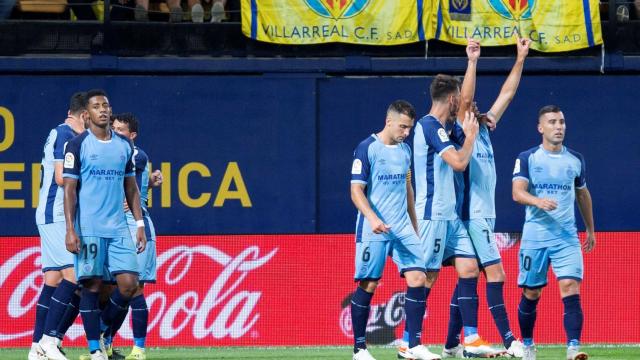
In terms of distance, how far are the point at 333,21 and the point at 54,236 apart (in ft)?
20.4

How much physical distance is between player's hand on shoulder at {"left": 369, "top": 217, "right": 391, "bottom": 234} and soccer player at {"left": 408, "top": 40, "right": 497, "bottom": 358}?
3.26 feet

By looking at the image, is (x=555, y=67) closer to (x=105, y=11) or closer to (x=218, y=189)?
(x=218, y=189)

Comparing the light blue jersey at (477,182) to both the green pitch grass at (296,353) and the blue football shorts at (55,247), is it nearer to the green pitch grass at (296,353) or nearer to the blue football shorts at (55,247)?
the green pitch grass at (296,353)

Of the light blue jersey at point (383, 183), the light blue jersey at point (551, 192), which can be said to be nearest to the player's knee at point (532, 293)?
the light blue jersey at point (551, 192)

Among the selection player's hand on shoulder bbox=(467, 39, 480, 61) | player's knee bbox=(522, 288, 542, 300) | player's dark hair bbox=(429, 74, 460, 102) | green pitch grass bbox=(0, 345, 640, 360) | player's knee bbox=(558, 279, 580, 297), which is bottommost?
green pitch grass bbox=(0, 345, 640, 360)

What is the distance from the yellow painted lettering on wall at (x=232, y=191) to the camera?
1584 centimetres

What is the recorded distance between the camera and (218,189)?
15.8 m

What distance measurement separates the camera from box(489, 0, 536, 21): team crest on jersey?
52.3 feet

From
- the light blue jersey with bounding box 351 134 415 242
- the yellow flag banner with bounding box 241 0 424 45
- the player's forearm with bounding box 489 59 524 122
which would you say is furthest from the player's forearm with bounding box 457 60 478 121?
the yellow flag banner with bounding box 241 0 424 45

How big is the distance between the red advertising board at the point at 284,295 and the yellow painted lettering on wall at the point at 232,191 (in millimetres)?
2793

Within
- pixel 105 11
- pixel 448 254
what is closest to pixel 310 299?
pixel 448 254

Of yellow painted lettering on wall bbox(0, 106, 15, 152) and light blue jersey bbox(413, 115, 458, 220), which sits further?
yellow painted lettering on wall bbox(0, 106, 15, 152)

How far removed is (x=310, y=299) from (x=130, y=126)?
116 inches

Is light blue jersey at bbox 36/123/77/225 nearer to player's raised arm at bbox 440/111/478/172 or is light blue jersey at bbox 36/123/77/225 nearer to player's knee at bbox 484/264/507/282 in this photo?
player's raised arm at bbox 440/111/478/172
